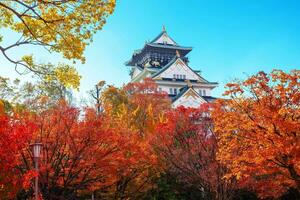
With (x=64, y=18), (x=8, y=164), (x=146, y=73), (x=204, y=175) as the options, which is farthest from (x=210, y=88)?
(x=64, y=18)

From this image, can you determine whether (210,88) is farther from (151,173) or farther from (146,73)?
(151,173)

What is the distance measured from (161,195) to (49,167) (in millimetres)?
7993

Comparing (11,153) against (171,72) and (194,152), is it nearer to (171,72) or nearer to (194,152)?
(194,152)

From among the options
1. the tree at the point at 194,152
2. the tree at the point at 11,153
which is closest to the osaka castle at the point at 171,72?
the tree at the point at 194,152

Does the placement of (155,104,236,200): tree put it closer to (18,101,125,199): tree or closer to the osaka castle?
(18,101,125,199): tree

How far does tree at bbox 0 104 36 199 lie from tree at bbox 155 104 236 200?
814 centimetres

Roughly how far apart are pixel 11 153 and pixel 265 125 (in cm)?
835

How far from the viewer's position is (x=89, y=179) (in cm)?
1395

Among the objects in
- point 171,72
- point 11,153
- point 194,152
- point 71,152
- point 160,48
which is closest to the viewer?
point 11,153

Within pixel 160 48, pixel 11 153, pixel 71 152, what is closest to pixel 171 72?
pixel 160 48

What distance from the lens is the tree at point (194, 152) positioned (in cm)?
1725

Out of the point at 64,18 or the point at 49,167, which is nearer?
the point at 64,18

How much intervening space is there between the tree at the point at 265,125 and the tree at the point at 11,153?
6.78m

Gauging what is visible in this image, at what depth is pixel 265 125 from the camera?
1247 centimetres
